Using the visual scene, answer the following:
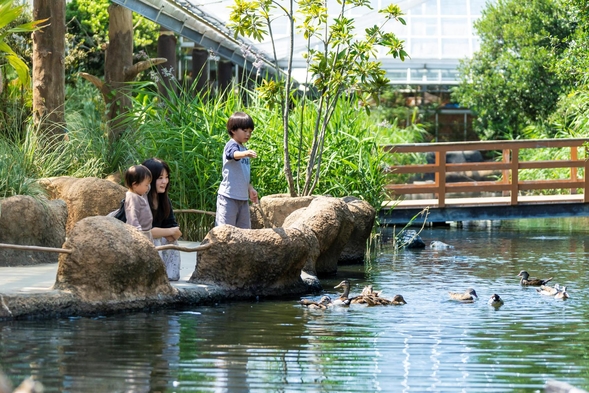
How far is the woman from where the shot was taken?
8.84m

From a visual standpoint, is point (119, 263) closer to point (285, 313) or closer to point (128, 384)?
point (285, 313)

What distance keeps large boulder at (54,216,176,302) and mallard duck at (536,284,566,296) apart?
335cm

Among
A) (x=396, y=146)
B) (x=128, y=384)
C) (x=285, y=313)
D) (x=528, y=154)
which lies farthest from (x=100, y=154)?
(x=528, y=154)

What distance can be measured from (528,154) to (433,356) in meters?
18.5

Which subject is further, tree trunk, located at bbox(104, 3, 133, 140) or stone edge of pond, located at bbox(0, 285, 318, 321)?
tree trunk, located at bbox(104, 3, 133, 140)

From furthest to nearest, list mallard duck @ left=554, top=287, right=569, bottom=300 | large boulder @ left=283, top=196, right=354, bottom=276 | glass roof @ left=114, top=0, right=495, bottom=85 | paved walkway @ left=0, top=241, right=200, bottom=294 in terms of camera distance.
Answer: glass roof @ left=114, top=0, right=495, bottom=85
large boulder @ left=283, top=196, right=354, bottom=276
mallard duck @ left=554, top=287, right=569, bottom=300
paved walkway @ left=0, top=241, right=200, bottom=294

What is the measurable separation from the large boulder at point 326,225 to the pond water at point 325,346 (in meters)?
0.64

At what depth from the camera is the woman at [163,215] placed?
29.0ft

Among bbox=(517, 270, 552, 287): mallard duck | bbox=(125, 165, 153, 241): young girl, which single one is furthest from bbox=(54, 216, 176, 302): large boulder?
bbox=(517, 270, 552, 287): mallard duck

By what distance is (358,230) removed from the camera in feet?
39.3

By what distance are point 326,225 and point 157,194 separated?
6.75 ft

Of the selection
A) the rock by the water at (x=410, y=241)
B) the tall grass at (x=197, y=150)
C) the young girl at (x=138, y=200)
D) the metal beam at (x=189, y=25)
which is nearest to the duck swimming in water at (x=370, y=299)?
the young girl at (x=138, y=200)

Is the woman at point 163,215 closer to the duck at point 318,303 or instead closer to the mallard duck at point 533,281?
the duck at point 318,303

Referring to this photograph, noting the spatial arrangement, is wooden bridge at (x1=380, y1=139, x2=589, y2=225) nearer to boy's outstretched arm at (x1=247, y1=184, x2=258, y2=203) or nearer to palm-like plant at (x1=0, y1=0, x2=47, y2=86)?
boy's outstretched arm at (x1=247, y1=184, x2=258, y2=203)
